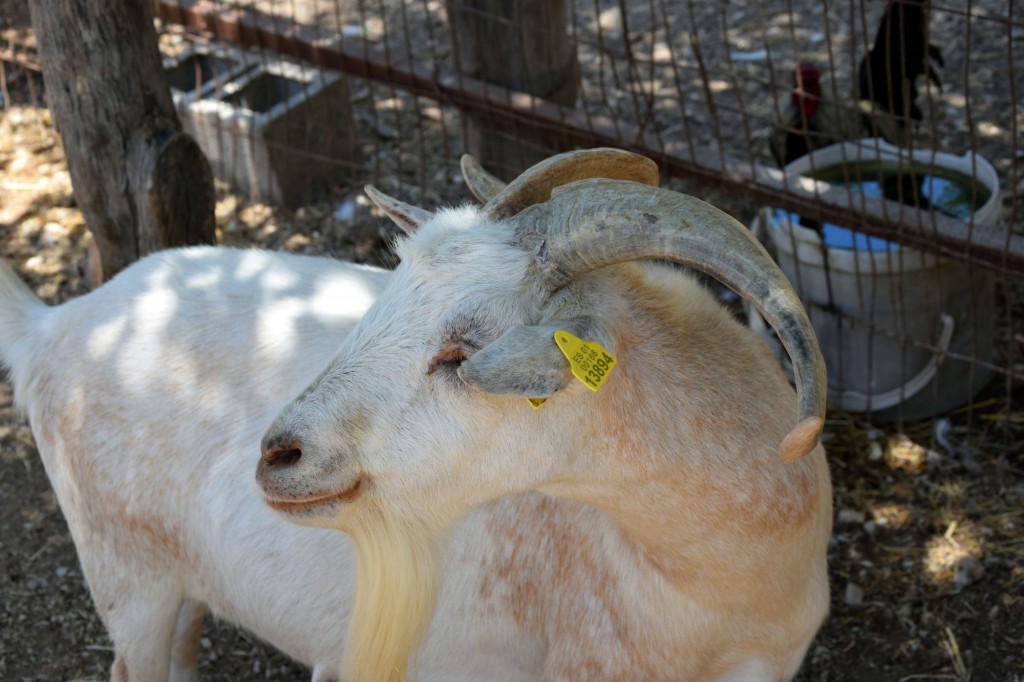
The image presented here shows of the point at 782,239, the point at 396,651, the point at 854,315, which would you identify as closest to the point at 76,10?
the point at 396,651

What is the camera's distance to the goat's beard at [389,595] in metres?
2.32

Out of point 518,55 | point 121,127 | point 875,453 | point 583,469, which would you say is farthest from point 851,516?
point 121,127

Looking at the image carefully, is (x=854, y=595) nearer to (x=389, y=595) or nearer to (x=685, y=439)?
(x=685, y=439)

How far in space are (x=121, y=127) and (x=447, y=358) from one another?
6.61 ft

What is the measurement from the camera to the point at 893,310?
3939mm

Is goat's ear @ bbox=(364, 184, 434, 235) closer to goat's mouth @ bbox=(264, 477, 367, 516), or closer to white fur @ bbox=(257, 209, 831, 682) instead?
white fur @ bbox=(257, 209, 831, 682)

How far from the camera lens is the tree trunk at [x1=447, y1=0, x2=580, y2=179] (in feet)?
14.2

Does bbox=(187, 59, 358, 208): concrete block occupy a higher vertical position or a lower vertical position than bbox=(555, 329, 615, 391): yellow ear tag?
lower

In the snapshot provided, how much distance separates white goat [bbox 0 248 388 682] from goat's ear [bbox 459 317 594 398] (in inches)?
40.2

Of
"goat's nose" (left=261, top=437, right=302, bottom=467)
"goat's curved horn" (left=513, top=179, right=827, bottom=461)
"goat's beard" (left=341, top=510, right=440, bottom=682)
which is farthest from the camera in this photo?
"goat's beard" (left=341, top=510, right=440, bottom=682)

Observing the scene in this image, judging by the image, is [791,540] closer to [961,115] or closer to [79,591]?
[79,591]

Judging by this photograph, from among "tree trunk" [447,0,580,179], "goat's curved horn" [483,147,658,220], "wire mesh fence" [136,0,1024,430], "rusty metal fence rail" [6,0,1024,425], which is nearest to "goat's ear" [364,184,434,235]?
"goat's curved horn" [483,147,658,220]

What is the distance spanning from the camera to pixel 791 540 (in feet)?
7.73

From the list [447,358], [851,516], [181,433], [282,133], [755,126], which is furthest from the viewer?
[755,126]
